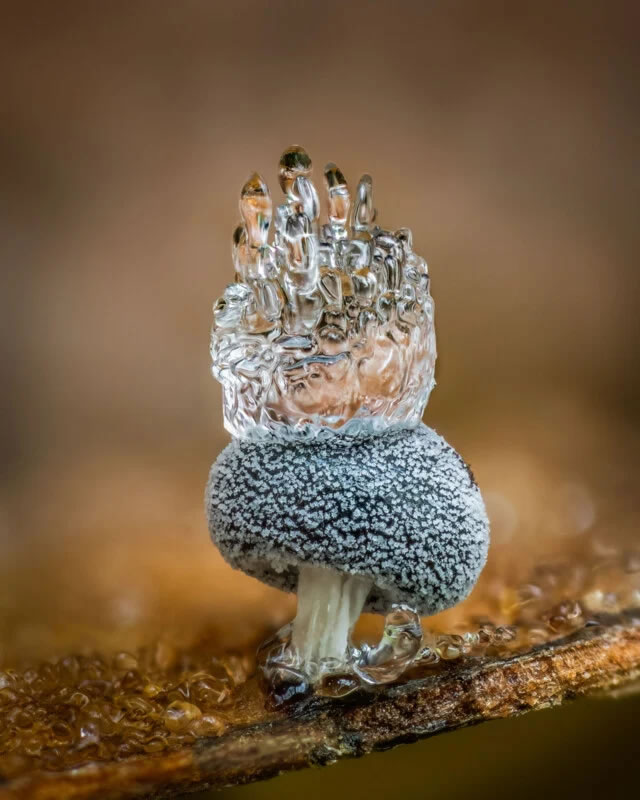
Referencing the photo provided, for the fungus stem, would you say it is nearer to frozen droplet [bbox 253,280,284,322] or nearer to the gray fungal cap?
the gray fungal cap

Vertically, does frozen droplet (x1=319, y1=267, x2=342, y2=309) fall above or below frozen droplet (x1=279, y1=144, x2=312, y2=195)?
below

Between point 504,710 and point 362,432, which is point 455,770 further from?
point 362,432

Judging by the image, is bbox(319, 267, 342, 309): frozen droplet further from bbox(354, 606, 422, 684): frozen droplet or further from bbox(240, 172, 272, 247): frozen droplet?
bbox(354, 606, 422, 684): frozen droplet

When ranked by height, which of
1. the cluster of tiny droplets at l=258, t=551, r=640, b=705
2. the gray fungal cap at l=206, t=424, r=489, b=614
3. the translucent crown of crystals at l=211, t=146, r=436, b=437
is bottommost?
the cluster of tiny droplets at l=258, t=551, r=640, b=705

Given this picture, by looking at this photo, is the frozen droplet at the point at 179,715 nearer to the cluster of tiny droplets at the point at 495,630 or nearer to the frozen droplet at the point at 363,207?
the cluster of tiny droplets at the point at 495,630

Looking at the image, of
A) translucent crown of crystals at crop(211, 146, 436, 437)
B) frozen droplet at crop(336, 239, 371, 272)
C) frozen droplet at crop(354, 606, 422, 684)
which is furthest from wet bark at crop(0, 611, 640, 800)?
frozen droplet at crop(336, 239, 371, 272)

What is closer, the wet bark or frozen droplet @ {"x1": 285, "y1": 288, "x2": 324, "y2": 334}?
the wet bark

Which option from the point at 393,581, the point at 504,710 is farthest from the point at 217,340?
the point at 504,710

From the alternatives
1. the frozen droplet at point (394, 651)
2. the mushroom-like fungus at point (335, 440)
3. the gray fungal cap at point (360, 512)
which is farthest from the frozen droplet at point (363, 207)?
the frozen droplet at point (394, 651)

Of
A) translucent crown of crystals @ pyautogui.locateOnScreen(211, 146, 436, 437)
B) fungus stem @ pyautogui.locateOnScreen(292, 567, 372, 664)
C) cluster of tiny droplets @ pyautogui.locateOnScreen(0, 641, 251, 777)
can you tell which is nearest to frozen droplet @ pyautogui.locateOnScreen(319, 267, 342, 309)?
translucent crown of crystals @ pyautogui.locateOnScreen(211, 146, 436, 437)
